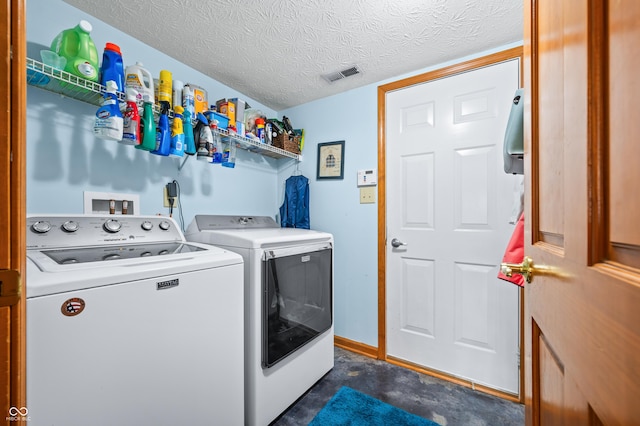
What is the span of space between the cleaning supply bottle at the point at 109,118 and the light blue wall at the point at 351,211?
1503 mm

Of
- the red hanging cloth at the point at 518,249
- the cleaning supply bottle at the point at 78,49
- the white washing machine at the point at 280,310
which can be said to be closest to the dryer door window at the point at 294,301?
the white washing machine at the point at 280,310

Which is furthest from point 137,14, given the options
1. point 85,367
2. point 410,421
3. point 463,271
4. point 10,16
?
point 410,421

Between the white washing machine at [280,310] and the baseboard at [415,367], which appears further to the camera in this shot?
the baseboard at [415,367]

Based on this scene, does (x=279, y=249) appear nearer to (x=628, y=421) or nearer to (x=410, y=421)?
(x=410, y=421)

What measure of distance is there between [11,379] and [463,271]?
79.2 inches

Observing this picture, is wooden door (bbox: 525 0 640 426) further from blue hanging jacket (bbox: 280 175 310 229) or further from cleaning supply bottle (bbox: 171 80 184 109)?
blue hanging jacket (bbox: 280 175 310 229)

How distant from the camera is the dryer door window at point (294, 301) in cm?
139

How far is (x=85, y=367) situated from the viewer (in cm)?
77

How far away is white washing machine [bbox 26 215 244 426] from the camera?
72 cm

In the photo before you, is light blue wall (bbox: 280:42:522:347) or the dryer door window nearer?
the dryer door window

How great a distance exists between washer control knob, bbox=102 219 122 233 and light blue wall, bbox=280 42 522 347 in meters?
1.49

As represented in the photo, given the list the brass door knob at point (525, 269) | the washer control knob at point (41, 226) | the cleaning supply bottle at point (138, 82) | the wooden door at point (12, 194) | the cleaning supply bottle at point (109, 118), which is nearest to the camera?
the wooden door at point (12, 194)

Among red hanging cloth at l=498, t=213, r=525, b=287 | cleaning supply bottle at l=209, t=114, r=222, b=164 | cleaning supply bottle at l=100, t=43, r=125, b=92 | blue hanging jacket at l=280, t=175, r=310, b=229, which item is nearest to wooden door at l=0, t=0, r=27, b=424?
cleaning supply bottle at l=100, t=43, r=125, b=92

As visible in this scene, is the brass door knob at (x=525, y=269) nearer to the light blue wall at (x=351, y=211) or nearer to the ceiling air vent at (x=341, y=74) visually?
the light blue wall at (x=351, y=211)
